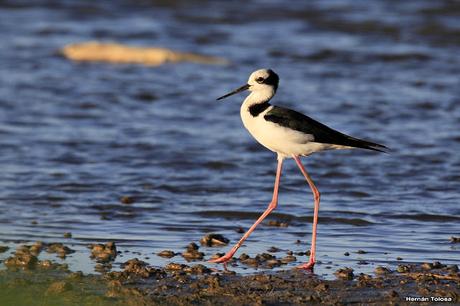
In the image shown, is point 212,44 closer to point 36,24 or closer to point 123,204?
point 36,24

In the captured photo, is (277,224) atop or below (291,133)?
below

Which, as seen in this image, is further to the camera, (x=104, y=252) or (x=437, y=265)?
(x=104, y=252)

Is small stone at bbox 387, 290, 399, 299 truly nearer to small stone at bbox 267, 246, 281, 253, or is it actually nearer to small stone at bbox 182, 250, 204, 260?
small stone at bbox 267, 246, 281, 253

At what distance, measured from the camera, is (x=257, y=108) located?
311 inches

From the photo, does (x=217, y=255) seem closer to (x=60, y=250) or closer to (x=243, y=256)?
(x=243, y=256)

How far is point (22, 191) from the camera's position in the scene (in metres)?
9.99

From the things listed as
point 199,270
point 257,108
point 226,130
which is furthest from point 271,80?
point 226,130

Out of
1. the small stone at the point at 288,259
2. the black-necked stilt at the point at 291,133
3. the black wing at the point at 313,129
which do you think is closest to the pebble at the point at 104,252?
the black-necked stilt at the point at 291,133

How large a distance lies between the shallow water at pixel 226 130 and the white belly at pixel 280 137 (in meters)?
0.78

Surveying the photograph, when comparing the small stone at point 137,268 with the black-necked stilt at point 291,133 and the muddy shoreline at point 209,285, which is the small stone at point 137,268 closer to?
the muddy shoreline at point 209,285

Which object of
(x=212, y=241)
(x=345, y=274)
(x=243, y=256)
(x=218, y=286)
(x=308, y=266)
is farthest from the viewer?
(x=212, y=241)

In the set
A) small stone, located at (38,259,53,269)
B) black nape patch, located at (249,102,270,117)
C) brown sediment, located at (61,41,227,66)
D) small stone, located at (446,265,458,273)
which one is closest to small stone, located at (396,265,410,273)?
small stone, located at (446,265,458,273)

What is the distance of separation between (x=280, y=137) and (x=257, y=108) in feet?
1.10

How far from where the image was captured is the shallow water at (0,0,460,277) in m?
8.61
